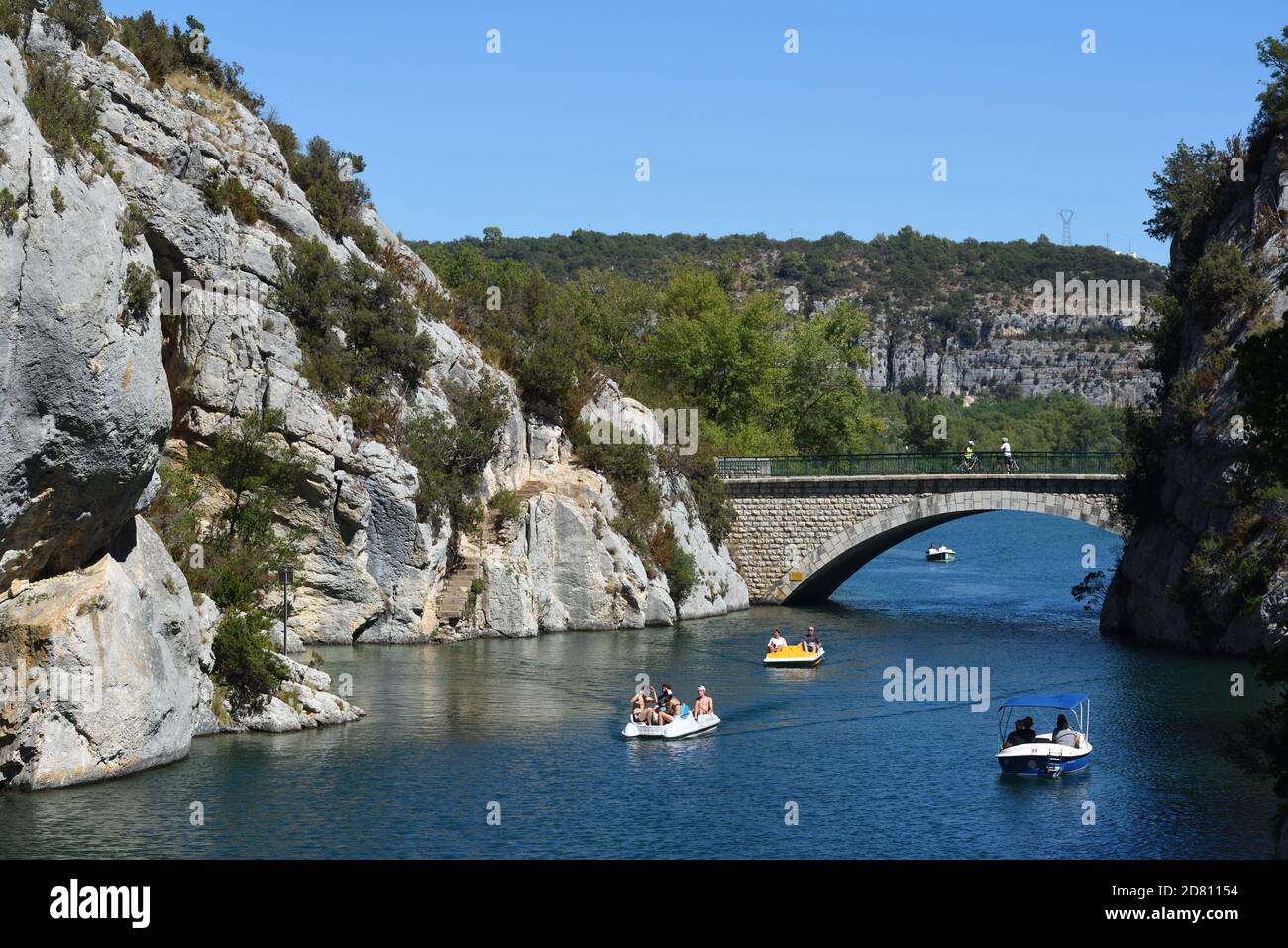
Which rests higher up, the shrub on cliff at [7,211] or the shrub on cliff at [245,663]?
the shrub on cliff at [7,211]

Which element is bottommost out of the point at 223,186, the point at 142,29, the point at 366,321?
the point at 366,321

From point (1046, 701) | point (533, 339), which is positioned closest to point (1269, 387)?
point (1046, 701)

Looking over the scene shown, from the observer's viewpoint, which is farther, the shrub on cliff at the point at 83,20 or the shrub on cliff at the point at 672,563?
the shrub on cliff at the point at 672,563

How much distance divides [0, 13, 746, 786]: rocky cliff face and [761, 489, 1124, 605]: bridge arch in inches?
132

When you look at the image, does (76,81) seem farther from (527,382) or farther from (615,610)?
(615,610)

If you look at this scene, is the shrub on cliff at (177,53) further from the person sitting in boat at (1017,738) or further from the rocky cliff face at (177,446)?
the person sitting in boat at (1017,738)

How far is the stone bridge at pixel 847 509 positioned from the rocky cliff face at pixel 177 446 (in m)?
2.37

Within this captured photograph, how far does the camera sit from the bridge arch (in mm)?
62969

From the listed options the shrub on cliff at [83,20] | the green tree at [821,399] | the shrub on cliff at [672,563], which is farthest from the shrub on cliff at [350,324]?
the green tree at [821,399]

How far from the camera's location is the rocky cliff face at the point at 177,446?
28406mm

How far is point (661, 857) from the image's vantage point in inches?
1052

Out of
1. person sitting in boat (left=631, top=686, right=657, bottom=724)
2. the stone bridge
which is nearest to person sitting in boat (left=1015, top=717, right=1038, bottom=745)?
person sitting in boat (left=631, top=686, right=657, bottom=724)
